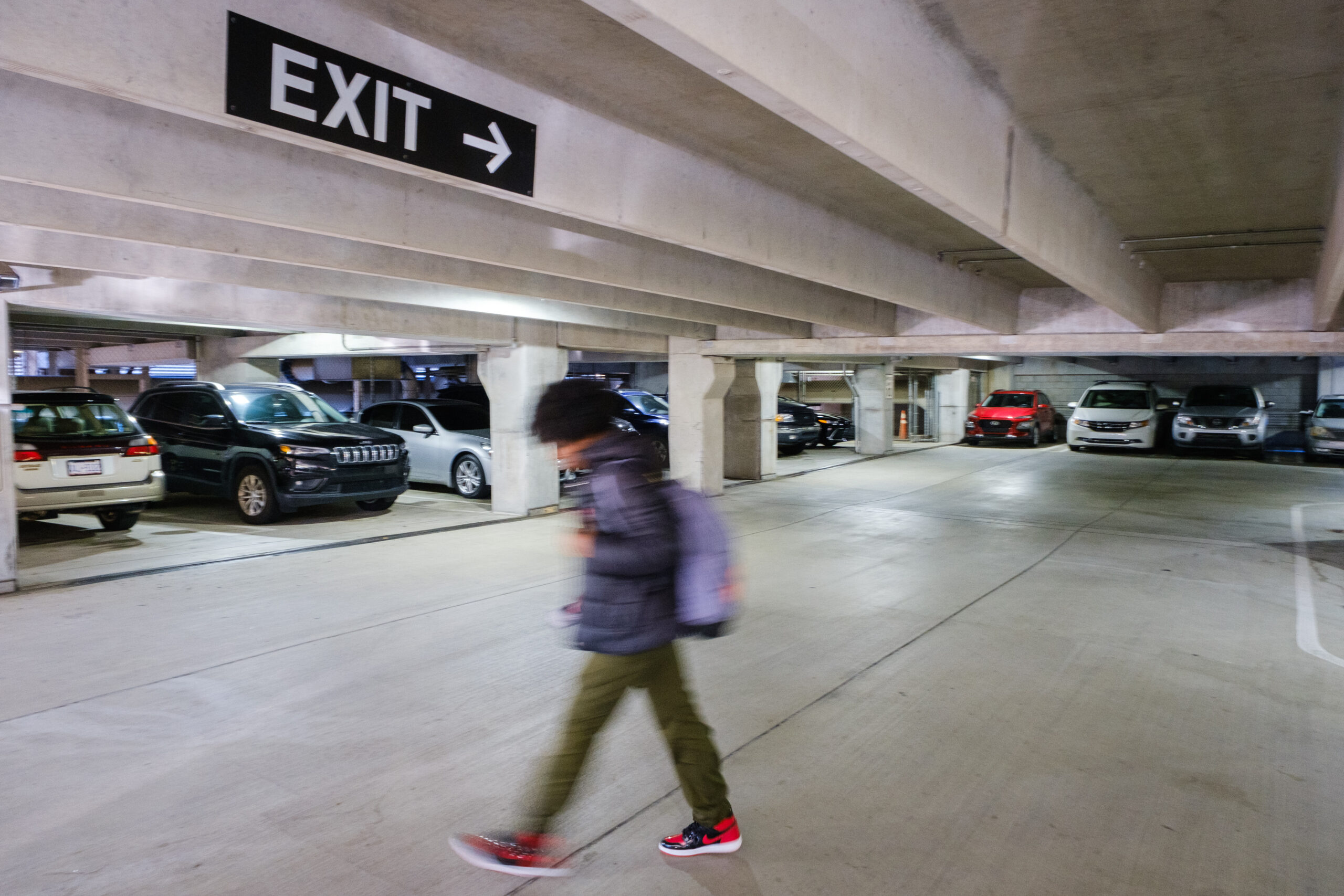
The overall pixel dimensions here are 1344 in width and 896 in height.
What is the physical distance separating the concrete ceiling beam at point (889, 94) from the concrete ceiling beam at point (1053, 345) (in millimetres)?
4667

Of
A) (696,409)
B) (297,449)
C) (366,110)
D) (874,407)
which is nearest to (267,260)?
(366,110)

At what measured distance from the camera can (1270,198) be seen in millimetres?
5723

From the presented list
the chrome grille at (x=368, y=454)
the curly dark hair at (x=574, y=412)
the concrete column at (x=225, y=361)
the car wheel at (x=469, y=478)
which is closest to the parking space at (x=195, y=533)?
the car wheel at (x=469, y=478)

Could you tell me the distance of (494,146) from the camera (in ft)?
12.5

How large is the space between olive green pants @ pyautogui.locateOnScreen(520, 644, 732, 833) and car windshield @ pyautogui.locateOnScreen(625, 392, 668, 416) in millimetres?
Answer: 13235

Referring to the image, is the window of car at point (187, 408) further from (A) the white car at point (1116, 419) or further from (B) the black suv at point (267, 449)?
(A) the white car at point (1116, 419)

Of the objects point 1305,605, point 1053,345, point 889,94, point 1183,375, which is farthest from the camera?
point 1183,375

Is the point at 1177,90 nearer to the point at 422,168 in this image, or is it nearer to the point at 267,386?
the point at 422,168

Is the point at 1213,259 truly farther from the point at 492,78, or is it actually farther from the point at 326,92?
the point at 326,92

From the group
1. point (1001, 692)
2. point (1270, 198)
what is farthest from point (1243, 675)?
point (1270, 198)

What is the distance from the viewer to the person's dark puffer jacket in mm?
2521

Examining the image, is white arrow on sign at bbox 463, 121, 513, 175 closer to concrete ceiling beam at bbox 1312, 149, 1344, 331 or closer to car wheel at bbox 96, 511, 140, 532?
concrete ceiling beam at bbox 1312, 149, 1344, 331

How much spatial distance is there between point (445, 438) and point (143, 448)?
4387 millimetres

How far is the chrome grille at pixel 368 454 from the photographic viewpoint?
9.33 meters
